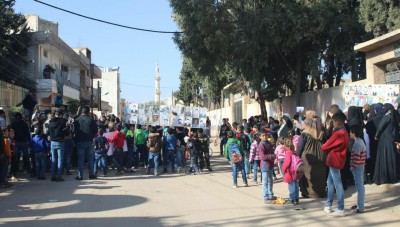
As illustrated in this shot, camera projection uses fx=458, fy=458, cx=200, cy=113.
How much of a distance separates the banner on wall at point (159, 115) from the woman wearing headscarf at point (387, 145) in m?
9.03

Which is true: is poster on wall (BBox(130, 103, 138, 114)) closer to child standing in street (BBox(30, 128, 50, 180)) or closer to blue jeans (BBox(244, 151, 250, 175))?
child standing in street (BBox(30, 128, 50, 180))

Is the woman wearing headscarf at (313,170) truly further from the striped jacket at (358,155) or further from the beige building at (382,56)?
the beige building at (382,56)

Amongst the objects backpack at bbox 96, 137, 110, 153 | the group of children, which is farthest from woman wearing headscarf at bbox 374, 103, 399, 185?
backpack at bbox 96, 137, 110, 153

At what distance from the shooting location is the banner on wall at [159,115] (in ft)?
59.9

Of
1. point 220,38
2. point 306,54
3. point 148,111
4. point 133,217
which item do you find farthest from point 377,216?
point 306,54

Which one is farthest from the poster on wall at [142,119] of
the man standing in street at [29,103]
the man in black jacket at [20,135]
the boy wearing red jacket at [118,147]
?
the man in black jacket at [20,135]

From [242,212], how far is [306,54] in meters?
14.5

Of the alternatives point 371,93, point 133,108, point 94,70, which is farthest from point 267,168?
point 94,70

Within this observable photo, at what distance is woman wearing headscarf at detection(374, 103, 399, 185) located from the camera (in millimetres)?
10133

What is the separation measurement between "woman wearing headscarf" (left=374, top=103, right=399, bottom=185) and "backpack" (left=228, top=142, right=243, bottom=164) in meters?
3.40

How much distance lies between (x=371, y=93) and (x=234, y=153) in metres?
4.25

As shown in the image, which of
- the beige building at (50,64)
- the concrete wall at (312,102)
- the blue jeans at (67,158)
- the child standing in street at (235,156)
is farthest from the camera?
the beige building at (50,64)

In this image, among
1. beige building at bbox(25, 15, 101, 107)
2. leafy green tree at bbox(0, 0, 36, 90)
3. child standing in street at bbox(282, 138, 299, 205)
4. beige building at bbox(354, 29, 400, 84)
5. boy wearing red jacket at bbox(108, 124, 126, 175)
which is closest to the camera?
child standing in street at bbox(282, 138, 299, 205)

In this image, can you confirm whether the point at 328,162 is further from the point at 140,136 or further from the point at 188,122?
the point at 188,122
